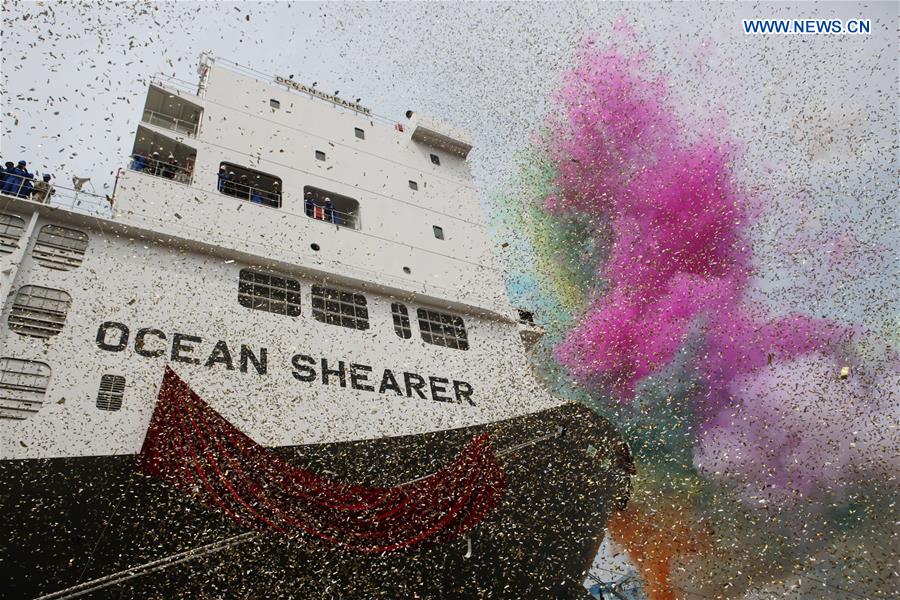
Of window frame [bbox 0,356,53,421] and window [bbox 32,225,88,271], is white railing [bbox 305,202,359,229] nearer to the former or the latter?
window [bbox 32,225,88,271]

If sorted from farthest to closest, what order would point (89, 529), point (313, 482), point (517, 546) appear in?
point (517, 546) → point (313, 482) → point (89, 529)

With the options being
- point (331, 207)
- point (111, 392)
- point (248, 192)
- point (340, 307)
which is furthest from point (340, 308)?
point (111, 392)

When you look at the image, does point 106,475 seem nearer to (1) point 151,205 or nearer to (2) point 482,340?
(1) point 151,205

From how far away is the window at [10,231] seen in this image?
8219 mm

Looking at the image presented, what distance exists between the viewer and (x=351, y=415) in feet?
29.2

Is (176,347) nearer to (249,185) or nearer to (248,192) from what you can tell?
(248,192)

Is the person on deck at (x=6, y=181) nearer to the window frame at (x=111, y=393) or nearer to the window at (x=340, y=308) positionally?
the window frame at (x=111, y=393)

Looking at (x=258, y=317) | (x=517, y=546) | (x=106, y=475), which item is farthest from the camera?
(x=258, y=317)

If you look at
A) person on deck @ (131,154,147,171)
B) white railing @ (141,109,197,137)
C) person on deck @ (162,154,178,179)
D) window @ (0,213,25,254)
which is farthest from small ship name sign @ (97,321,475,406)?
white railing @ (141,109,197,137)

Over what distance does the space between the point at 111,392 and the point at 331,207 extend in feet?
19.8

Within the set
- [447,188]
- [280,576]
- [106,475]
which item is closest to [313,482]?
[280,576]

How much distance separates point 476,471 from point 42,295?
250 inches

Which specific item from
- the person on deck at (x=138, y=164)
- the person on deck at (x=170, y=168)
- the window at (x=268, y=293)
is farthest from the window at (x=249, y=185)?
the window at (x=268, y=293)

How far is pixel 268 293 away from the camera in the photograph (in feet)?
31.9
